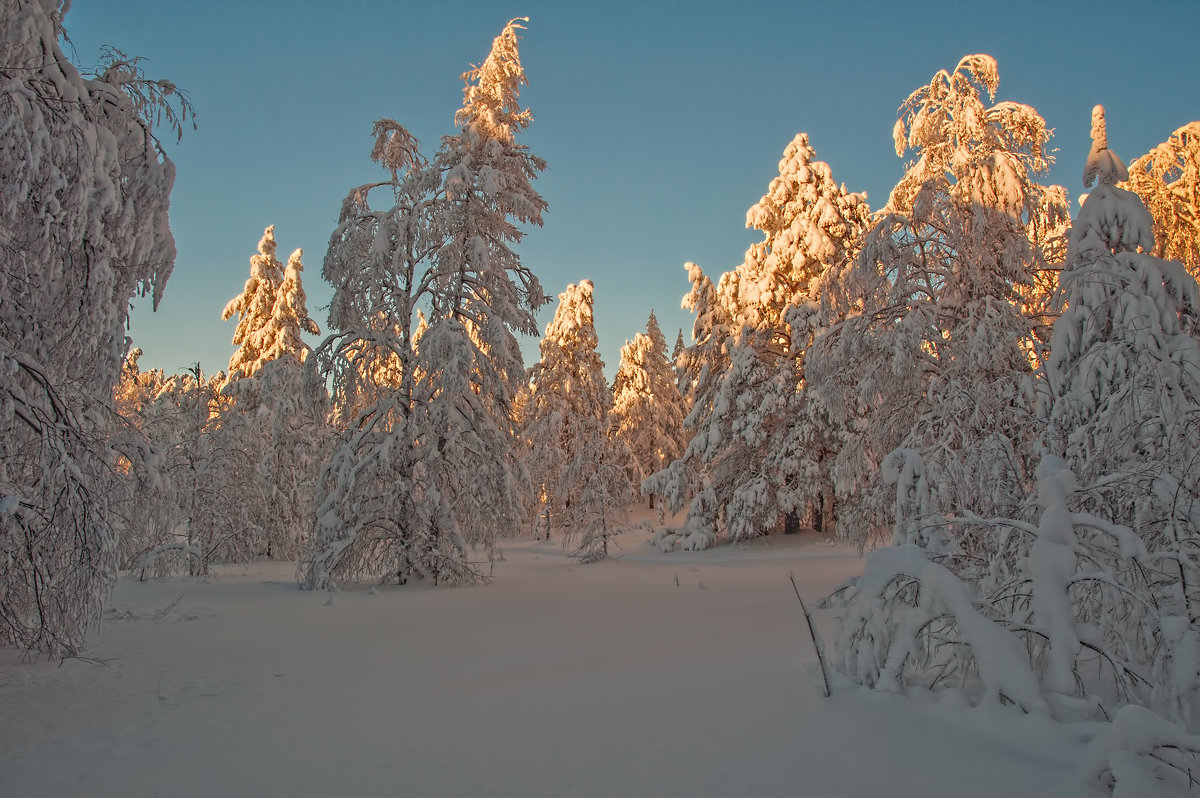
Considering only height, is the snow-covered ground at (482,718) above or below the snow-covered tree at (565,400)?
below

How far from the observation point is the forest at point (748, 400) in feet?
14.8

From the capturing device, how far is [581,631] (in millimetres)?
8422

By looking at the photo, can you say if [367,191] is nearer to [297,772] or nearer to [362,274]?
[362,274]

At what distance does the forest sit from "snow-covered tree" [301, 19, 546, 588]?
0.06 metres

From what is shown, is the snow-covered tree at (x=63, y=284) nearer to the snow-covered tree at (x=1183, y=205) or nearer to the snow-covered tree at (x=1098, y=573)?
the snow-covered tree at (x=1098, y=573)

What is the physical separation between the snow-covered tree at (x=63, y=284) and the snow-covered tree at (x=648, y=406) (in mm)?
29217

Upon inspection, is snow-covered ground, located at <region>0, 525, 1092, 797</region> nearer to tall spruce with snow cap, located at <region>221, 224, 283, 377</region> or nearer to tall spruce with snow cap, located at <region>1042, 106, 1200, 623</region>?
tall spruce with snow cap, located at <region>1042, 106, 1200, 623</region>

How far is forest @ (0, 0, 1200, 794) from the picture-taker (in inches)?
178

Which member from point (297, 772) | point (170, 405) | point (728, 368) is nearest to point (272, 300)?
point (170, 405)

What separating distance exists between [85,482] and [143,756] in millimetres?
2418

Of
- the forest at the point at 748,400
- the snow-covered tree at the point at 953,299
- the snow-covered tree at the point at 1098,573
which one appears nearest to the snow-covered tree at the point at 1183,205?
the forest at the point at 748,400

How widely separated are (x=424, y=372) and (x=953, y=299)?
9.41m

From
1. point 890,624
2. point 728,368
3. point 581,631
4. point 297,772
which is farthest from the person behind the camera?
point 728,368

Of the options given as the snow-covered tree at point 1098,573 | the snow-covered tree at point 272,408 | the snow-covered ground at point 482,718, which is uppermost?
the snow-covered tree at point 272,408
